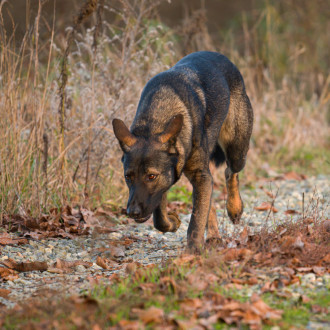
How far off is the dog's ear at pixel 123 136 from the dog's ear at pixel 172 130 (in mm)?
233

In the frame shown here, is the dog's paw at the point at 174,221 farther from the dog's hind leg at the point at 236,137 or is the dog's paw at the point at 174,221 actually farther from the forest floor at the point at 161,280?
the dog's hind leg at the point at 236,137

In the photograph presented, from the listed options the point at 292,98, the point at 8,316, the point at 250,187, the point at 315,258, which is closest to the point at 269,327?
the point at 315,258

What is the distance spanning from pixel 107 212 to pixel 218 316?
11.4 feet

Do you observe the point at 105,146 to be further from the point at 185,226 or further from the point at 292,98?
the point at 292,98

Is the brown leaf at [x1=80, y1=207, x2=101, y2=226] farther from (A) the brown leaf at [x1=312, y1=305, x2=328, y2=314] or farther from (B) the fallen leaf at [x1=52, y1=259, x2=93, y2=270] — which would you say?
(A) the brown leaf at [x1=312, y1=305, x2=328, y2=314]

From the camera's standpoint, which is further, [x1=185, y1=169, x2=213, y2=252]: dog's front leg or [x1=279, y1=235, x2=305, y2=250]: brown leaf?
[x1=185, y1=169, x2=213, y2=252]: dog's front leg

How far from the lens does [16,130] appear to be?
5.55 meters

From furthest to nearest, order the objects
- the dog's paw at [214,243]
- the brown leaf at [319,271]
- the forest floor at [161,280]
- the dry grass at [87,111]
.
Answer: the dry grass at [87,111]
the dog's paw at [214,243]
the brown leaf at [319,271]
the forest floor at [161,280]

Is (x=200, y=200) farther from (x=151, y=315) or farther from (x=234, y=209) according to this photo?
(x=151, y=315)

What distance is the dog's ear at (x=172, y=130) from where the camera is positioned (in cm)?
432

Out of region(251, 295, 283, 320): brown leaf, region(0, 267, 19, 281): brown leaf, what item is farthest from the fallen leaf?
region(251, 295, 283, 320): brown leaf

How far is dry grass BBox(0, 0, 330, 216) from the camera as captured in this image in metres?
5.50

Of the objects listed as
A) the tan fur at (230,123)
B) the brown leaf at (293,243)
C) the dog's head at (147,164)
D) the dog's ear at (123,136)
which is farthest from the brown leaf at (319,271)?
the tan fur at (230,123)

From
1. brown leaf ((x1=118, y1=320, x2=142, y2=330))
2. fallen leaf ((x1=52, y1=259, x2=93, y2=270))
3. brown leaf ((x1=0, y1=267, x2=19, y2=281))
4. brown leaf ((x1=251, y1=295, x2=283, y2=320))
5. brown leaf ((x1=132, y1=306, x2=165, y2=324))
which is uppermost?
brown leaf ((x1=251, y1=295, x2=283, y2=320))
